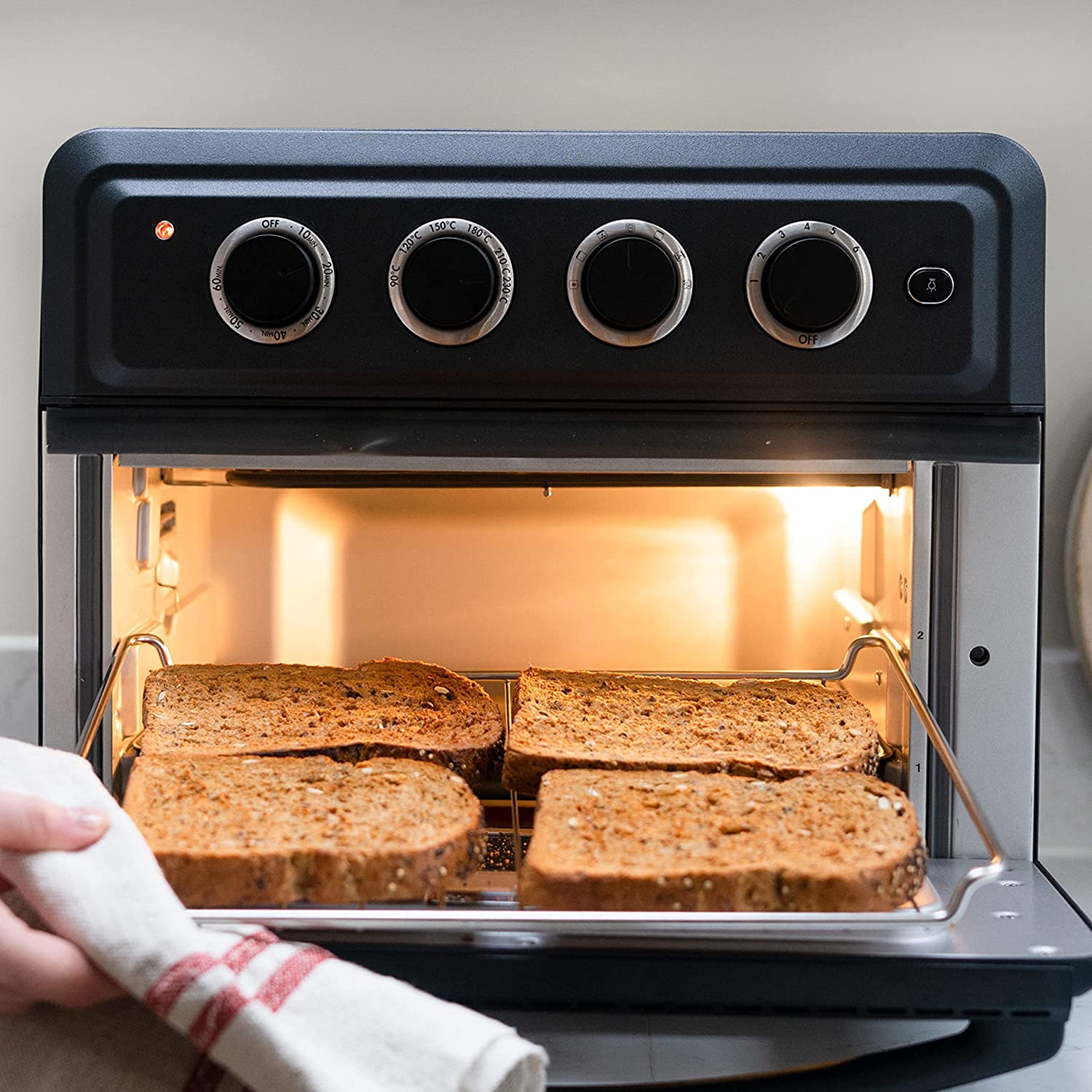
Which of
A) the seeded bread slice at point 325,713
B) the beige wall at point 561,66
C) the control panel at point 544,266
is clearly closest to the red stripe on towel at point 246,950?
the seeded bread slice at point 325,713

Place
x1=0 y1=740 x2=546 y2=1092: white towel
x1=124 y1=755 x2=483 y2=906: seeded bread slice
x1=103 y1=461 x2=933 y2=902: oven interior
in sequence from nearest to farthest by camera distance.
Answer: x1=0 y1=740 x2=546 y2=1092: white towel
x1=124 y1=755 x2=483 y2=906: seeded bread slice
x1=103 y1=461 x2=933 y2=902: oven interior

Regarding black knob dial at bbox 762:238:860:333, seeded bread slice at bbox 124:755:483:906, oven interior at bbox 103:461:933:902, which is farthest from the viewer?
oven interior at bbox 103:461:933:902

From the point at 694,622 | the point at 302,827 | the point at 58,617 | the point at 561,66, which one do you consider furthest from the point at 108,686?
the point at 561,66

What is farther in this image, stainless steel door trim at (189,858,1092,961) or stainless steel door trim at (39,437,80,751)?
stainless steel door trim at (39,437,80,751)

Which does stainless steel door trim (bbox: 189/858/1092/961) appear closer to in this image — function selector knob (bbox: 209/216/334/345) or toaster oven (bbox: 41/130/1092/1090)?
toaster oven (bbox: 41/130/1092/1090)

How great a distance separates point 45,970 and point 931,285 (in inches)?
24.6

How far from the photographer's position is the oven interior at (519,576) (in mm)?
996

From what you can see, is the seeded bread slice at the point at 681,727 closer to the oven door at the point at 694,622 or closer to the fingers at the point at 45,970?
the oven door at the point at 694,622

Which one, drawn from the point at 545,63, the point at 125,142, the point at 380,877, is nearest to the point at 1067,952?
the point at 380,877

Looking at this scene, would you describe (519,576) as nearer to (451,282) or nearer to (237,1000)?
(451,282)

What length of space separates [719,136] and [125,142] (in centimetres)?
38

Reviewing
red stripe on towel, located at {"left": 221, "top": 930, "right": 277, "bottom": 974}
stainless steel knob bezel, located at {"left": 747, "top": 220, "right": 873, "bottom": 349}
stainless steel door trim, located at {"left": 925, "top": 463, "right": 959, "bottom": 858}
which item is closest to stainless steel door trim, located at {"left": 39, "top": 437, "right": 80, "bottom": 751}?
red stripe on towel, located at {"left": 221, "top": 930, "right": 277, "bottom": 974}

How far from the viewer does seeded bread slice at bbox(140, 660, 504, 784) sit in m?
0.79

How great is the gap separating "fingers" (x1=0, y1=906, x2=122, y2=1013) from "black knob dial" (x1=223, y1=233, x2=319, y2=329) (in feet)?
1.23
